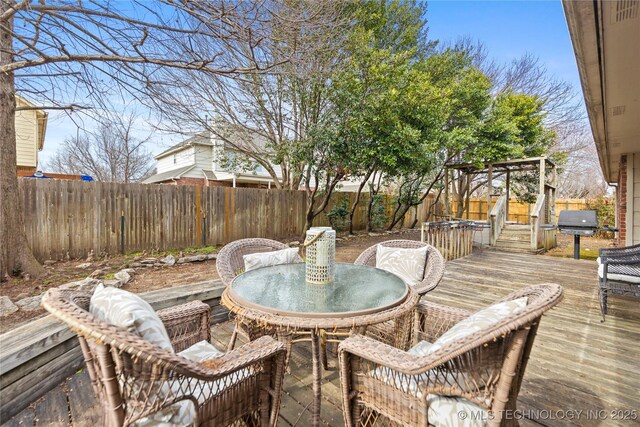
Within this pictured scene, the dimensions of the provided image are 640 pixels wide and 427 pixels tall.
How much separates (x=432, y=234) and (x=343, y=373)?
5291 mm

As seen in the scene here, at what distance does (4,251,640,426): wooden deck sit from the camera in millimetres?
1822

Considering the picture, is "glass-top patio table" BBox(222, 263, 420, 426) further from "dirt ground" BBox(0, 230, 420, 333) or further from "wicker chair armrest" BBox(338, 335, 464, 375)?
"dirt ground" BBox(0, 230, 420, 333)

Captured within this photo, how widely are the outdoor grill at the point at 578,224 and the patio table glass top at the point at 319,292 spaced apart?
6.87 metres

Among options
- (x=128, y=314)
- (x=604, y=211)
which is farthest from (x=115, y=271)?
(x=604, y=211)

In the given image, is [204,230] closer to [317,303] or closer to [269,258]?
[269,258]

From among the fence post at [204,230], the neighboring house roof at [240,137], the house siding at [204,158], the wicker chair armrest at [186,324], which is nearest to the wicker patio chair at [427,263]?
the wicker chair armrest at [186,324]

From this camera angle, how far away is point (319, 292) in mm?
1935

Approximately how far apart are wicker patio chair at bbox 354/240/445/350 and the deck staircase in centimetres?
629

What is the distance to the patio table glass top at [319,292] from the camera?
1.66 metres

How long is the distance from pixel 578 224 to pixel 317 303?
7.81 m

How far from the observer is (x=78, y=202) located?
5.67 metres

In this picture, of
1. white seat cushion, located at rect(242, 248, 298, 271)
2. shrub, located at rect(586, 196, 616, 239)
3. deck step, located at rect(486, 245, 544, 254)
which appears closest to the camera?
white seat cushion, located at rect(242, 248, 298, 271)

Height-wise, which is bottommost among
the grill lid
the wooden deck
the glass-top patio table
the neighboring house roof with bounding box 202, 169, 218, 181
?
the wooden deck

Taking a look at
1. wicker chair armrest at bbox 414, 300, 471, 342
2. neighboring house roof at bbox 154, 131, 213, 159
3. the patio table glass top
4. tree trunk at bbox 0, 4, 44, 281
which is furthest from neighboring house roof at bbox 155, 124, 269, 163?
wicker chair armrest at bbox 414, 300, 471, 342
